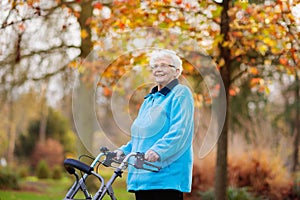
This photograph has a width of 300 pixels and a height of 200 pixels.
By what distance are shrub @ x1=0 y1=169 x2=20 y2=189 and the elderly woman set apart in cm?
1009

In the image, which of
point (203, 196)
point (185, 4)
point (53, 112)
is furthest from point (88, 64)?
point (53, 112)

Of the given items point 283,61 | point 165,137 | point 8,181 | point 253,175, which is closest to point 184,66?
point 283,61

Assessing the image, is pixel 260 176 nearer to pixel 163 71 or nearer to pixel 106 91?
pixel 106 91

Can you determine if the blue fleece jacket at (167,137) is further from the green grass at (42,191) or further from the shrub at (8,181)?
the shrub at (8,181)

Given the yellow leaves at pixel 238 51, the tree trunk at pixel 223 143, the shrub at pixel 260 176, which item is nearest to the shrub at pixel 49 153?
the shrub at pixel 260 176

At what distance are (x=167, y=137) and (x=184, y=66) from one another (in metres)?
2.50

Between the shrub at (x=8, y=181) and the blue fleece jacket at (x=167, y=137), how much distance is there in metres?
10.1

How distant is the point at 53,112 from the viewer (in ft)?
74.2

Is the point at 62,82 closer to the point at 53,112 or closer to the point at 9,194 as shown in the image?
the point at 9,194

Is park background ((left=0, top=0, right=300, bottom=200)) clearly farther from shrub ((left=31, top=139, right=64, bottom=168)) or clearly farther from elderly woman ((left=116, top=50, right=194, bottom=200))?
shrub ((left=31, top=139, right=64, bottom=168))

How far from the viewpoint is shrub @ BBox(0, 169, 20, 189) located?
13.3 m

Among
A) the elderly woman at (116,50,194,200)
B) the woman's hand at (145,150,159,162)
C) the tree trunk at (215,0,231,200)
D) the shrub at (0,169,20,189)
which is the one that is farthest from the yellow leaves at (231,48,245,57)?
the shrub at (0,169,20,189)

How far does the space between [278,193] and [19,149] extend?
14.6 m

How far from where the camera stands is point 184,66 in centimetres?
596
